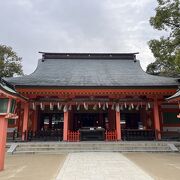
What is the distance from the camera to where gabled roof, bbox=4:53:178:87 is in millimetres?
14383

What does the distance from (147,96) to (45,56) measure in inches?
493

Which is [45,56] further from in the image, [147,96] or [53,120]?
[147,96]

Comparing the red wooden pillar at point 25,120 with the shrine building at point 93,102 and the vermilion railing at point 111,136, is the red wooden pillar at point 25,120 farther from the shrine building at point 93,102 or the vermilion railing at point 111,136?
the vermilion railing at point 111,136

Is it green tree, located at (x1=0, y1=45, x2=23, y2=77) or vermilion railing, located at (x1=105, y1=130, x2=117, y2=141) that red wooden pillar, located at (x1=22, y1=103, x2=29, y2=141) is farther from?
green tree, located at (x1=0, y1=45, x2=23, y2=77)

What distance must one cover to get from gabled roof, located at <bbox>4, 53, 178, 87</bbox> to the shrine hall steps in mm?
4098

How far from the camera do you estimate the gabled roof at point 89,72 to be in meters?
14.4

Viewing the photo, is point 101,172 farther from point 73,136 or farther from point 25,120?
point 25,120

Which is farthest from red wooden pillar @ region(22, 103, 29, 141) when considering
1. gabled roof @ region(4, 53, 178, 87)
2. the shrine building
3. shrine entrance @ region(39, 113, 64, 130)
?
shrine entrance @ region(39, 113, 64, 130)

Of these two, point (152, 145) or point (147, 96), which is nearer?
point (152, 145)

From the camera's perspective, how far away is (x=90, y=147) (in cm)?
1215

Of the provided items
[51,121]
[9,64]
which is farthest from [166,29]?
[9,64]

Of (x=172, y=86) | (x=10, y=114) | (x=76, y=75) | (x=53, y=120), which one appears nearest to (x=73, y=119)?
(x=53, y=120)

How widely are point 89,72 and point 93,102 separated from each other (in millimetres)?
4441

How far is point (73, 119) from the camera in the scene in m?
17.8
